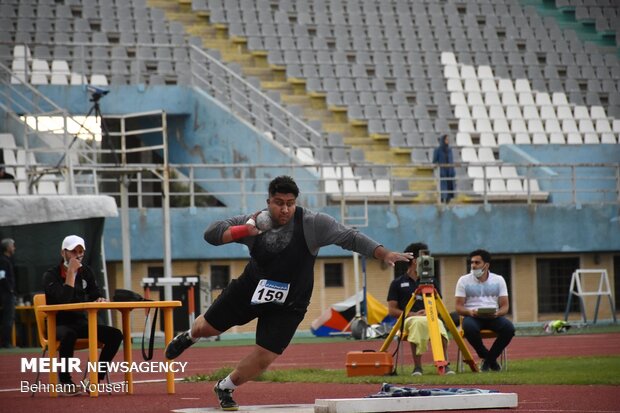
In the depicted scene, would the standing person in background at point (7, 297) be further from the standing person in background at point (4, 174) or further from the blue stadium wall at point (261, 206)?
the blue stadium wall at point (261, 206)

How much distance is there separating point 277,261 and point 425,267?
4.01 metres

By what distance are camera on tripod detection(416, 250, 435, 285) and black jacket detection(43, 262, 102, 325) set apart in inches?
128

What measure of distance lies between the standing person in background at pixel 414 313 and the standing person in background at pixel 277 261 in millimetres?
3636

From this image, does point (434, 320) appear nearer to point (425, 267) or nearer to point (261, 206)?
point (425, 267)

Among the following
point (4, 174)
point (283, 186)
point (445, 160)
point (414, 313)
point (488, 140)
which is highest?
point (488, 140)

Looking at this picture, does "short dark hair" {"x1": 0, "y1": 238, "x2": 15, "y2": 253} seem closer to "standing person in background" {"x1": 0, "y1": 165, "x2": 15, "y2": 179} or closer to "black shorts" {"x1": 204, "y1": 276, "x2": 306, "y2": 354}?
"standing person in background" {"x1": 0, "y1": 165, "x2": 15, "y2": 179}

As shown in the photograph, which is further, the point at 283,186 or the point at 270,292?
the point at 270,292

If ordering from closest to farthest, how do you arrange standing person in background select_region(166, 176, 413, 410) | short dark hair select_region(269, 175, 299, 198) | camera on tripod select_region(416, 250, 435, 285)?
1. short dark hair select_region(269, 175, 299, 198)
2. standing person in background select_region(166, 176, 413, 410)
3. camera on tripod select_region(416, 250, 435, 285)

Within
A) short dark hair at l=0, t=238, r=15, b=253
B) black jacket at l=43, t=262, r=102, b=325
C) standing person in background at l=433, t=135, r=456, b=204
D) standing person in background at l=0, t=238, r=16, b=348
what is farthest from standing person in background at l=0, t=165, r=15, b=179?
black jacket at l=43, t=262, r=102, b=325

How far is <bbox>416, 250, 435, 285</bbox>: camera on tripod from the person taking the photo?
13992 millimetres

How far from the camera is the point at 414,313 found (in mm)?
15859

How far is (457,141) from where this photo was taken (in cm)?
3322

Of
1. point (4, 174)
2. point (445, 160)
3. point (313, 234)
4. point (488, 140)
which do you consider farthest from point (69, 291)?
point (488, 140)

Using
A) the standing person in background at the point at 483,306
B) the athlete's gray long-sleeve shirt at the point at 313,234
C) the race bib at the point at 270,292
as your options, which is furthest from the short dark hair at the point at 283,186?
the standing person in background at the point at 483,306
